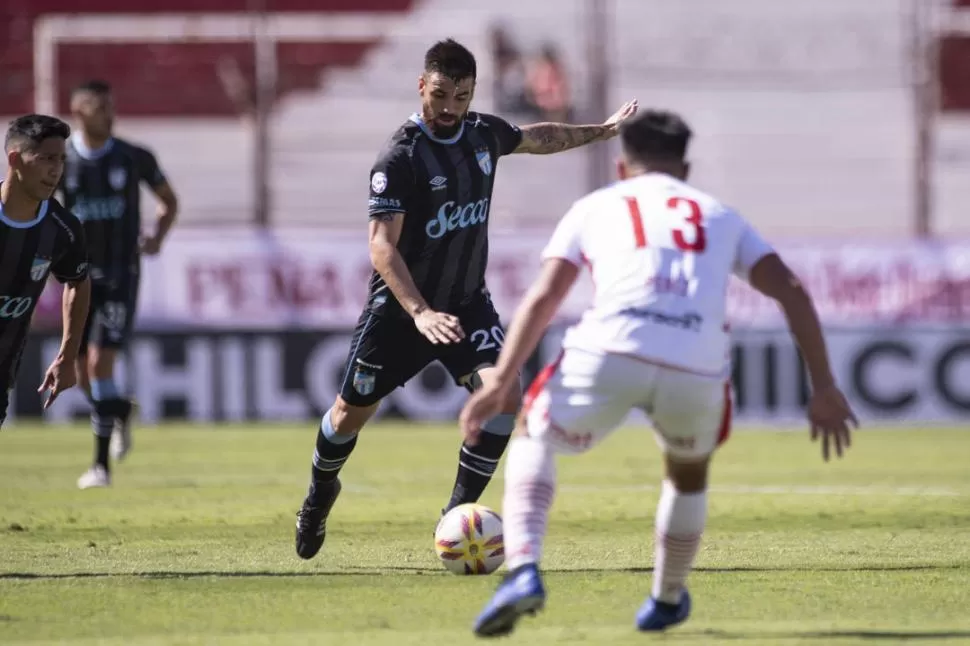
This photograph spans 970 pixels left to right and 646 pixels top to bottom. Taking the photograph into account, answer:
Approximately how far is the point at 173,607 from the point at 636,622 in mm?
1847

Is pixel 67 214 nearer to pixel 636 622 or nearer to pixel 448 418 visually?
pixel 636 622

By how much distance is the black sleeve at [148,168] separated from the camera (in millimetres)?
12210

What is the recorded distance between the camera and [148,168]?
12211mm

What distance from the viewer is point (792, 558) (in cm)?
782

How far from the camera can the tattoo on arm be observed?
27.0 feet

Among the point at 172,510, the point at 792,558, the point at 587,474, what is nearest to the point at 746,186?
the point at 587,474

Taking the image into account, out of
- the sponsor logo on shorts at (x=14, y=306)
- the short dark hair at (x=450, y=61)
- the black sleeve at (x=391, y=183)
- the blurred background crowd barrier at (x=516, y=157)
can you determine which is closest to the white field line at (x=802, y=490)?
the black sleeve at (x=391, y=183)

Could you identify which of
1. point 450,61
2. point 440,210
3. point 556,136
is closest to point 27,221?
point 440,210

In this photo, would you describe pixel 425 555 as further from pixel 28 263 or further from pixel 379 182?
pixel 28 263

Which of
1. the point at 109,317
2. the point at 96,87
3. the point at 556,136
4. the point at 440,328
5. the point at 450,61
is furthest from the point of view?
the point at 109,317

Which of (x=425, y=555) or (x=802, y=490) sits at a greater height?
(x=425, y=555)

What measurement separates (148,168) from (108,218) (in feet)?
1.58

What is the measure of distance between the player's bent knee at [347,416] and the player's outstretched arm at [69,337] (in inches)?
50.1

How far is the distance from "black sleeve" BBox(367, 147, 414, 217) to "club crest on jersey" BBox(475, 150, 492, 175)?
0.41 meters
